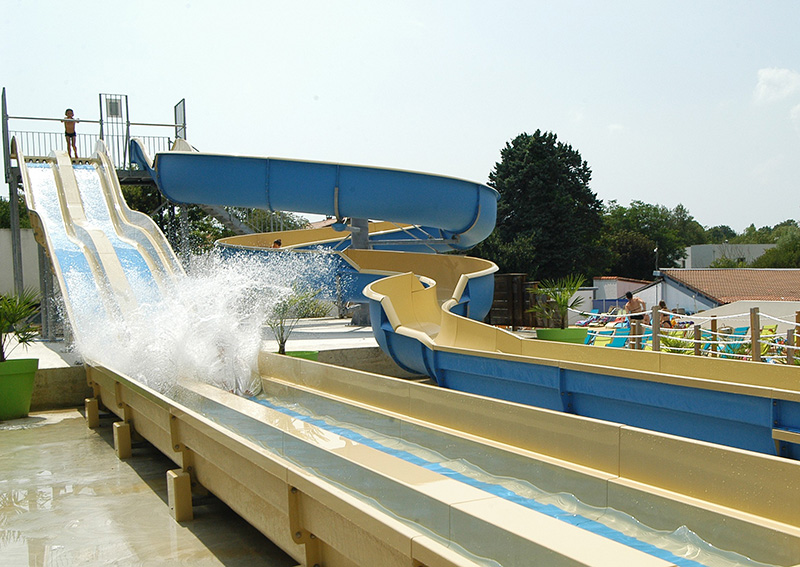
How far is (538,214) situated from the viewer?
4500cm

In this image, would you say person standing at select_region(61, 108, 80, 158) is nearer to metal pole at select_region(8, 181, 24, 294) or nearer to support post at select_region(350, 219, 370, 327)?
metal pole at select_region(8, 181, 24, 294)

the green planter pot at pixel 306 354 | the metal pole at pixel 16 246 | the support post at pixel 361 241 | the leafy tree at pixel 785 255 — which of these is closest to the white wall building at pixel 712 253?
the leafy tree at pixel 785 255

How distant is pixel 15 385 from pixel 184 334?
217 centimetres

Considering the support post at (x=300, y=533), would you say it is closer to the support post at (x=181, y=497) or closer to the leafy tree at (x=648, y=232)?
the support post at (x=181, y=497)

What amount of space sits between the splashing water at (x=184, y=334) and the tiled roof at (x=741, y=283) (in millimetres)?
29858

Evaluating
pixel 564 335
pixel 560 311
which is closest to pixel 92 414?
pixel 564 335

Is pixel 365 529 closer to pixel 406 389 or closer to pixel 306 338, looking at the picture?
pixel 406 389

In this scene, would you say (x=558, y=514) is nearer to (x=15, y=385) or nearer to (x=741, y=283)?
(x=15, y=385)

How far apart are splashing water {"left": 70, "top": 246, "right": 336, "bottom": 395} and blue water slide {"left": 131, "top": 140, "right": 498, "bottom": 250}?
3222mm

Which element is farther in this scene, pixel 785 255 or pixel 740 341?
pixel 785 255

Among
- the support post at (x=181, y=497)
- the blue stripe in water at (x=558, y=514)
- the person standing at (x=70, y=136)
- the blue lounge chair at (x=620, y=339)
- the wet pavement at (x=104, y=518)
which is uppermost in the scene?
the person standing at (x=70, y=136)

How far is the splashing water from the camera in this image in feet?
27.3

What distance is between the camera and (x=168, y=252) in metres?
12.5

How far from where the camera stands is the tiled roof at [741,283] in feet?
120
